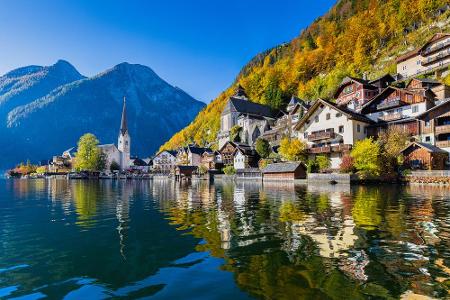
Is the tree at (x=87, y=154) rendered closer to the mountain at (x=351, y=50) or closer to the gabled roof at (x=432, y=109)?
the mountain at (x=351, y=50)

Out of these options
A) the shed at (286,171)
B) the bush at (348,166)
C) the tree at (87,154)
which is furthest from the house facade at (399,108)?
the tree at (87,154)

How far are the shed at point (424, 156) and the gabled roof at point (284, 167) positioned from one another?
18.4 metres

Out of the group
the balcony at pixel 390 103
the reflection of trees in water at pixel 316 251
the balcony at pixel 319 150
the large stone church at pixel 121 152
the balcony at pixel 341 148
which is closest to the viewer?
the reflection of trees in water at pixel 316 251

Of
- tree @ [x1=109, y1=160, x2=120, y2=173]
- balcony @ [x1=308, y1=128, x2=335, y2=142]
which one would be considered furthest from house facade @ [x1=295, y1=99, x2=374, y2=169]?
tree @ [x1=109, y1=160, x2=120, y2=173]

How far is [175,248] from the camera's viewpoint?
1254 centimetres

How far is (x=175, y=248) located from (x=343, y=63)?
13071 centimetres

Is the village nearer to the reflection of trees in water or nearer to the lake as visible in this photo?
the reflection of trees in water

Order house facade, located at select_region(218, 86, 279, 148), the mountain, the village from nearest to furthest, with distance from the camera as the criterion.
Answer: the village < the mountain < house facade, located at select_region(218, 86, 279, 148)

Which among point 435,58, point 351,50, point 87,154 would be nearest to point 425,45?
point 435,58

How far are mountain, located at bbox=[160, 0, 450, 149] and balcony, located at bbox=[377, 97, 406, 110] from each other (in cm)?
3707

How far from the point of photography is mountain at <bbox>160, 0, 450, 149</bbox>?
111 m

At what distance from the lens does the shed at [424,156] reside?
4922 cm

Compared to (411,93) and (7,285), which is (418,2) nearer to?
(411,93)

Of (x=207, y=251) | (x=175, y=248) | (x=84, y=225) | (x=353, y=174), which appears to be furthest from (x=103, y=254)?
(x=353, y=174)
